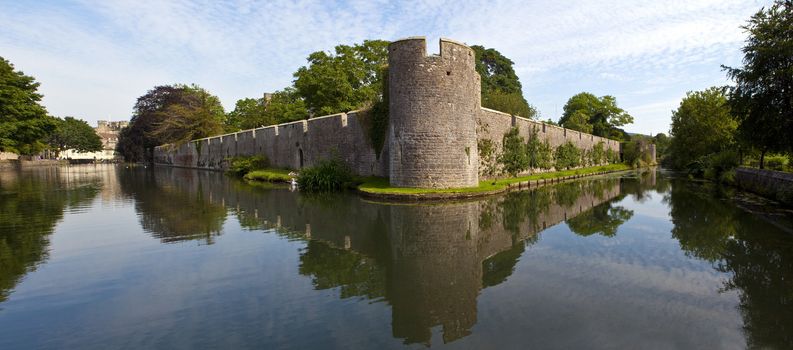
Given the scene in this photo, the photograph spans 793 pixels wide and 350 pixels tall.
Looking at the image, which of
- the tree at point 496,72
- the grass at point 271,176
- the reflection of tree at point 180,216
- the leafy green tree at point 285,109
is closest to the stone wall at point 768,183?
the reflection of tree at point 180,216

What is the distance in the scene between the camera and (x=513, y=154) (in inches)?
920

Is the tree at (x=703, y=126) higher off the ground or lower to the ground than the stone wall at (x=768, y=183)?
higher

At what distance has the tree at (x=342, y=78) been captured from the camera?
32906 millimetres

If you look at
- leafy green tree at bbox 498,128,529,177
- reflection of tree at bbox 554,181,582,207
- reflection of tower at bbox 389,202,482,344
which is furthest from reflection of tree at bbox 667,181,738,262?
leafy green tree at bbox 498,128,529,177

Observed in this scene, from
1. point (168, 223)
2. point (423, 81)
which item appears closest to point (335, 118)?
point (423, 81)

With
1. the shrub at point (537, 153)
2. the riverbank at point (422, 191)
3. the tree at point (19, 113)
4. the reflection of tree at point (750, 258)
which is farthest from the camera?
the tree at point (19, 113)

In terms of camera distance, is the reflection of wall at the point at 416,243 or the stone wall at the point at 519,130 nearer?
the reflection of wall at the point at 416,243

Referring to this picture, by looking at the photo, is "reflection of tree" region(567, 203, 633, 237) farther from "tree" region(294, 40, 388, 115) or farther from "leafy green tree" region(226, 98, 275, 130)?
"leafy green tree" region(226, 98, 275, 130)

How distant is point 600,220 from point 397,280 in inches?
298

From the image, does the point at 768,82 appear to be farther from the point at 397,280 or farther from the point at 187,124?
the point at 187,124

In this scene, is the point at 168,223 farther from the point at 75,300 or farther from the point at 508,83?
the point at 508,83

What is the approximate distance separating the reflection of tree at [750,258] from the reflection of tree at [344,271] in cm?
422

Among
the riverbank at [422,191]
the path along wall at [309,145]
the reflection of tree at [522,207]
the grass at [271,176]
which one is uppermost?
the path along wall at [309,145]

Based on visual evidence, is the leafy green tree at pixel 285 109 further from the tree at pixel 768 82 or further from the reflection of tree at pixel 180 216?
the tree at pixel 768 82
